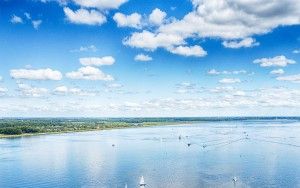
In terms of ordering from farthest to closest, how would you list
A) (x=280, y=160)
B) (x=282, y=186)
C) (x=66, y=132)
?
1. (x=66, y=132)
2. (x=280, y=160)
3. (x=282, y=186)

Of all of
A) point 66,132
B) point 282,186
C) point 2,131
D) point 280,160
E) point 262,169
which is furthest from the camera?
point 66,132

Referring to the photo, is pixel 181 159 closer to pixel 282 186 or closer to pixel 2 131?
pixel 282 186

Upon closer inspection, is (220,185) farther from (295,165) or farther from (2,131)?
(2,131)

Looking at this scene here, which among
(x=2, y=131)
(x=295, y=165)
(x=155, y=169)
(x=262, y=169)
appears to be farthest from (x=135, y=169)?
(x=2, y=131)

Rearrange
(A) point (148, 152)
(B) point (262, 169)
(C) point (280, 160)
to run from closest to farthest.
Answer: (B) point (262, 169) → (C) point (280, 160) → (A) point (148, 152)

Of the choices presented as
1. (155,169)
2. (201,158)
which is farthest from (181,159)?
(155,169)

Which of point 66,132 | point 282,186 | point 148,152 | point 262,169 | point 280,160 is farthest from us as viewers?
point 66,132

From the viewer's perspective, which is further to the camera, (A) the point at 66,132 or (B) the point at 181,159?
(A) the point at 66,132

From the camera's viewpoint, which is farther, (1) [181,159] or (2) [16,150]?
(2) [16,150]
